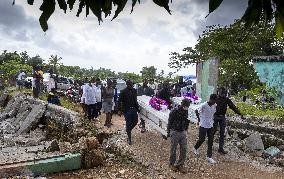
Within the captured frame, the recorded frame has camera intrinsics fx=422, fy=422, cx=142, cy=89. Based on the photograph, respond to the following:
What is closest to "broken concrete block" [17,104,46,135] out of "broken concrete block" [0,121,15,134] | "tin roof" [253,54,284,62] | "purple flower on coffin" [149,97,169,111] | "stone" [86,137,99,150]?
"broken concrete block" [0,121,15,134]

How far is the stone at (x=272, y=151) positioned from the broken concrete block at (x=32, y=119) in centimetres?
698

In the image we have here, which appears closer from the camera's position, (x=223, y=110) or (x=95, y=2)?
(x=95, y=2)

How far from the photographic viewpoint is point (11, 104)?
1797cm

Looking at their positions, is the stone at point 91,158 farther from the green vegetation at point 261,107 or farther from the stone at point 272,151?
the green vegetation at point 261,107

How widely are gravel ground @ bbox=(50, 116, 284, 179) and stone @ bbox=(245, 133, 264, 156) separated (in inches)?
20.4

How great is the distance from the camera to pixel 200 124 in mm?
9859

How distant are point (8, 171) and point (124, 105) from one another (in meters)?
4.09

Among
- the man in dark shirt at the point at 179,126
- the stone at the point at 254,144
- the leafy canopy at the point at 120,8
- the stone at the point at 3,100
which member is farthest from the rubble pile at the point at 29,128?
the leafy canopy at the point at 120,8

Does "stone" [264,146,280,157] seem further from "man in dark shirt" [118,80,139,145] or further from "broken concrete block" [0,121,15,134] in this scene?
"broken concrete block" [0,121,15,134]

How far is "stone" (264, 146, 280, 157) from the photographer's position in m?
11.6

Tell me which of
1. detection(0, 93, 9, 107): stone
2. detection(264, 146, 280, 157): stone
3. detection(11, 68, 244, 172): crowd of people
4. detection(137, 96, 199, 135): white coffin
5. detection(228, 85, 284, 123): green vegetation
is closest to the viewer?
detection(11, 68, 244, 172): crowd of people

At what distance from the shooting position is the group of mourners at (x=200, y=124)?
348 inches

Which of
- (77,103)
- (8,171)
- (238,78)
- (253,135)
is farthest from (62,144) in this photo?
(238,78)

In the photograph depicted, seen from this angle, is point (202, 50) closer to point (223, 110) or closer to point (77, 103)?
point (77, 103)
